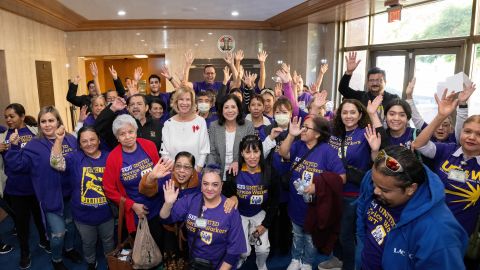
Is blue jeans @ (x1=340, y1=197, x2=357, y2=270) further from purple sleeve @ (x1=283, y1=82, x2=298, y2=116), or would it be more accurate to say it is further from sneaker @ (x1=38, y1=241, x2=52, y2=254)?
sneaker @ (x1=38, y1=241, x2=52, y2=254)

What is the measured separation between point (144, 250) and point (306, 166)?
1.57m

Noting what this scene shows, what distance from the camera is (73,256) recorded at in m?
3.61

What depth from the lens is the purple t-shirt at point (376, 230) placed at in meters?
1.70

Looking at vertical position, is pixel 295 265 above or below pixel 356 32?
below

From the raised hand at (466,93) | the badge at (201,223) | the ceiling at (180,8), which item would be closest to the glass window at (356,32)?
the ceiling at (180,8)

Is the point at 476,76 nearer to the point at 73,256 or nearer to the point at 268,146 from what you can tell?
the point at 268,146

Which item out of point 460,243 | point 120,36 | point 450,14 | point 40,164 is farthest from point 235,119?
point 120,36

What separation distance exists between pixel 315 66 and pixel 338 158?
6373mm

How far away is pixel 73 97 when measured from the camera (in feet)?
18.3

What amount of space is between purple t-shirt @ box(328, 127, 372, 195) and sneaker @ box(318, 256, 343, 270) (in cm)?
90

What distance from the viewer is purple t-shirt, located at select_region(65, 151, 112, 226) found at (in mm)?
2947

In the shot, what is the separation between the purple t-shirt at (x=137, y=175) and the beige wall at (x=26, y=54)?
4738mm

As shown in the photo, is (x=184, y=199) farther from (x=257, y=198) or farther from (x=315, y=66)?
(x=315, y=66)

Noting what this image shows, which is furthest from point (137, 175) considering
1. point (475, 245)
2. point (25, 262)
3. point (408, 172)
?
point (475, 245)
